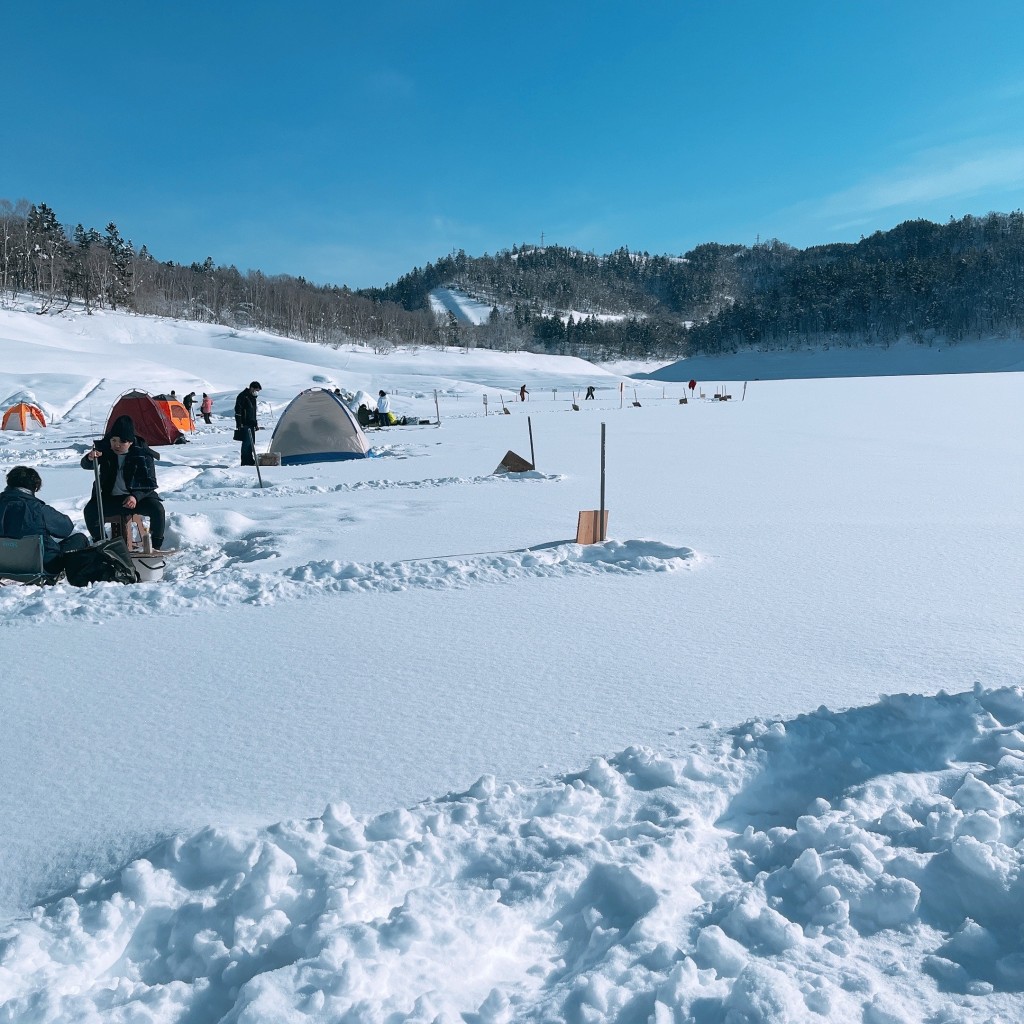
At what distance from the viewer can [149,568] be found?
616 centimetres

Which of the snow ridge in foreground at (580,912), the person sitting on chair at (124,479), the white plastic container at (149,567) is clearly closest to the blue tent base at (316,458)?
the person sitting on chair at (124,479)

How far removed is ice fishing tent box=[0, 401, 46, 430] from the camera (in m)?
21.8

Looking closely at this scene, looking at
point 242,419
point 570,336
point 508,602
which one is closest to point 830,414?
point 242,419

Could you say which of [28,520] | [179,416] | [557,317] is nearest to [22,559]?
[28,520]

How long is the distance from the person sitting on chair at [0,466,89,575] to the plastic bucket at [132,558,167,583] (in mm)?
560

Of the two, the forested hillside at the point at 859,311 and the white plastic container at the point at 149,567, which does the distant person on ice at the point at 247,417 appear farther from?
the forested hillside at the point at 859,311

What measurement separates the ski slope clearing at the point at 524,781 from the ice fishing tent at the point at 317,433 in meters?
7.47

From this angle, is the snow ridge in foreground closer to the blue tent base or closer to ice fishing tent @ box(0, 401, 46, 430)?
the blue tent base

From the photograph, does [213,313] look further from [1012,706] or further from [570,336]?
[1012,706]

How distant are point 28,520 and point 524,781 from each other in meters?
4.62

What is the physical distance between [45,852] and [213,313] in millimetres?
103009

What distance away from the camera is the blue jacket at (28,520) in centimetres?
539

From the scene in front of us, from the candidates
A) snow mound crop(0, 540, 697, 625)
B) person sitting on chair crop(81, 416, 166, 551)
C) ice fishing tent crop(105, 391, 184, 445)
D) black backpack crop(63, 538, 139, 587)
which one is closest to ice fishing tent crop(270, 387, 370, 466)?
ice fishing tent crop(105, 391, 184, 445)

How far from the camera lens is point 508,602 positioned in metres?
5.23
